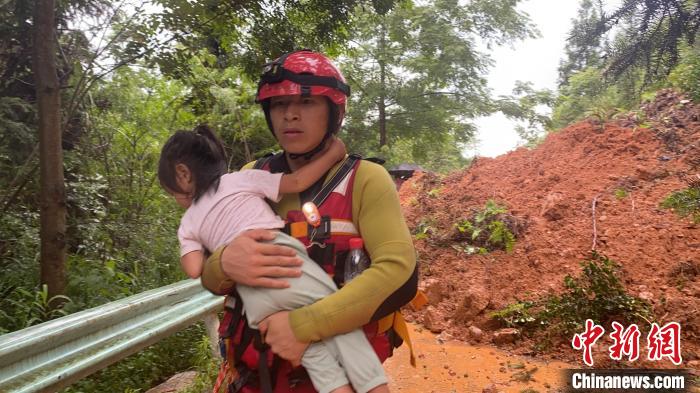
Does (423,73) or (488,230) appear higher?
(423,73)

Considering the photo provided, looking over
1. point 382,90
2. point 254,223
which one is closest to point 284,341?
point 254,223

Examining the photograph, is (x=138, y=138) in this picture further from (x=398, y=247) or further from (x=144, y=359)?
(x=398, y=247)

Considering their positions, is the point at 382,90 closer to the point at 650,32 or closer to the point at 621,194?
the point at 621,194

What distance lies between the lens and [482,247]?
6285mm

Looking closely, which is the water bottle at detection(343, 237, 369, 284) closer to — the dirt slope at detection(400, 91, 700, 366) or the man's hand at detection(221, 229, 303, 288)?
the man's hand at detection(221, 229, 303, 288)

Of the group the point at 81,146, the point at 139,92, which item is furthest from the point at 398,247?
the point at 139,92

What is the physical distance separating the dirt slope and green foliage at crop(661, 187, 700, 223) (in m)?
0.11

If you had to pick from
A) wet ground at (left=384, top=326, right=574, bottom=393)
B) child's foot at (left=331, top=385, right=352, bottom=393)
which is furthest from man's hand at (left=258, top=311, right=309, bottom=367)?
wet ground at (left=384, top=326, right=574, bottom=393)

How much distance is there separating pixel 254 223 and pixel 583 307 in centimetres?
374
